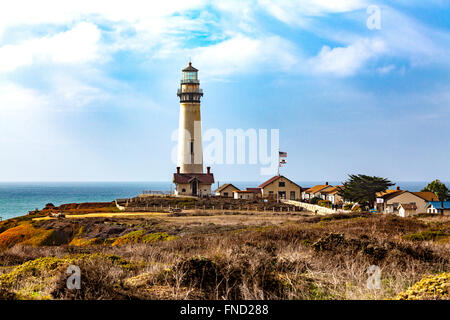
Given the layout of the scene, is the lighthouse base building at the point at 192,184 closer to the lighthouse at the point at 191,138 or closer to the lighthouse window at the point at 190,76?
the lighthouse at the point at 191,138

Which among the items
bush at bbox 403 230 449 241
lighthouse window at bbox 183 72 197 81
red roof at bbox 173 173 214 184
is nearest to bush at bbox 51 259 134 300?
bush at bbox 403 230 449 241

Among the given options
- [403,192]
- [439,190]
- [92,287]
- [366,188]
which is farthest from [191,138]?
[92,287]

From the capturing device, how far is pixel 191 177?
67500 mm

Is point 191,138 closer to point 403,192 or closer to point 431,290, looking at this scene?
point 403,192

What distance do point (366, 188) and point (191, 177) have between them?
25.4m

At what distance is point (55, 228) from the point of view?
3522 cm

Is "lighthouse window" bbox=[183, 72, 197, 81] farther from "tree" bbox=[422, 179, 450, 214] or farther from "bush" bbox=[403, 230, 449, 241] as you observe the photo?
"bush" bbox=[403, 230, 449, 241]

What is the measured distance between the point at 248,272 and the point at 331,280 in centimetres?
160

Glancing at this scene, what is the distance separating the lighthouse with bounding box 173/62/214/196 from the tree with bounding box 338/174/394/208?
21256 millimetres

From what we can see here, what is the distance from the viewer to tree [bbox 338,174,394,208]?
176 ft

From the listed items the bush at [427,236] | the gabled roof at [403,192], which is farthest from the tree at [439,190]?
the bush at [427,236]

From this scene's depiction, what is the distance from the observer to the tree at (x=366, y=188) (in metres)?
53.5
